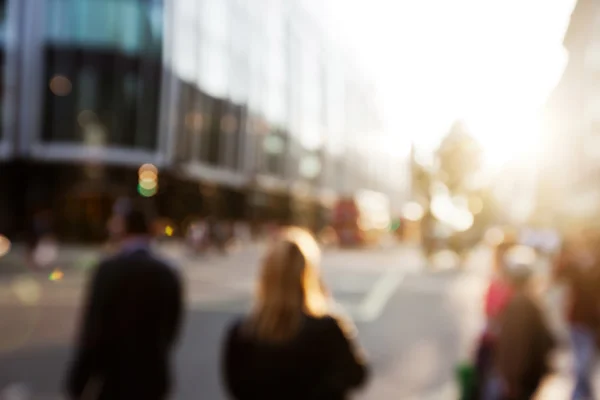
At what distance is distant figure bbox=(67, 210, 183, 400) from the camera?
4.12 meters

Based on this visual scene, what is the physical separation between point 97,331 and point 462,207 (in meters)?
76.0

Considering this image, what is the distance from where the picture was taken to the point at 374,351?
12.2m

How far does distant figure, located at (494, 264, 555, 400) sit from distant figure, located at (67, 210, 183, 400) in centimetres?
209

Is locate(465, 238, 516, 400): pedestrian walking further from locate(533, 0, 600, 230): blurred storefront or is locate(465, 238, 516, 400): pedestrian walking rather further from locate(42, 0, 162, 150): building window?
locate(533, 0, 600, 230): blurred storefront

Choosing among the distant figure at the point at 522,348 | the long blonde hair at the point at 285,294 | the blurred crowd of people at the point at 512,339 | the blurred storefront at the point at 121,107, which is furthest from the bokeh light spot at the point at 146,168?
the long blonde hair at the point at 285,294

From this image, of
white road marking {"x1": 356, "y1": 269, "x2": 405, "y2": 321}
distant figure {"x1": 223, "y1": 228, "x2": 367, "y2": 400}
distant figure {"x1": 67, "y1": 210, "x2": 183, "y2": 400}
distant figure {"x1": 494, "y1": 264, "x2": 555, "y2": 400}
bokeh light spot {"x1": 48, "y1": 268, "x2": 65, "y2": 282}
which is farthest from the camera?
bokeh light spot {"x1": 48, "y1": 268, "x2": 65, "y2": 282}

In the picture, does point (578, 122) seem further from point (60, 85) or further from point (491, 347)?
point (491, 347)

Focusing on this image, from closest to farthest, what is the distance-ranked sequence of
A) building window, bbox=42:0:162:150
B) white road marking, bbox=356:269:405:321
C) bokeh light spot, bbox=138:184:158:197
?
white road marking, bbox=356:269:405:321
building window, bbox=42:0:162:150
bokeh light spot, bbox=138:184:158:197

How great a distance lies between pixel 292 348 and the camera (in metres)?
3.29

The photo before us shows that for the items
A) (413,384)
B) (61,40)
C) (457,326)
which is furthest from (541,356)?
(61,40)

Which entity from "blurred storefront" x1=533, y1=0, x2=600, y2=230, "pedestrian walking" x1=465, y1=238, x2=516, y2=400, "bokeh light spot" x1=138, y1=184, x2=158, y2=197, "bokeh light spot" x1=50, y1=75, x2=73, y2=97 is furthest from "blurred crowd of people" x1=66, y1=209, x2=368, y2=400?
"blurred storefront" x1=533, y1=0, x2=600, y2=230

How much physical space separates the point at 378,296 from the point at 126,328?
17.4 metres

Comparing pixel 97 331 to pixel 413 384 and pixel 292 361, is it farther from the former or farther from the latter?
pixel 413 384

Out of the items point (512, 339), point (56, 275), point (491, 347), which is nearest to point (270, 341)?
point (512, 339)
